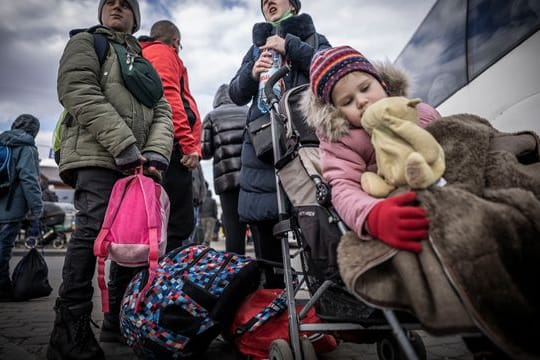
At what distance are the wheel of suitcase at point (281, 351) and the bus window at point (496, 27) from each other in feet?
8.26

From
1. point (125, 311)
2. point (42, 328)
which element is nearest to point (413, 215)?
point (125, 311)

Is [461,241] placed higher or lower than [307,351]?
higher

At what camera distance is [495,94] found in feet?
8.38

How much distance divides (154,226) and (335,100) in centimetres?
117

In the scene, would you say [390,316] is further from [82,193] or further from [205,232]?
[205,232]

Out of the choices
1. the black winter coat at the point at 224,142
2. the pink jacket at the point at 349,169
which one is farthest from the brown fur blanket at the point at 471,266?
the black winter coat at the point at 224,142

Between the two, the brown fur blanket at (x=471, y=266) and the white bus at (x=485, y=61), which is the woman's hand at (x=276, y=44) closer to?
the white bus at (x=485, y=61)

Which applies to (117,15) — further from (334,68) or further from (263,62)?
(334,68)

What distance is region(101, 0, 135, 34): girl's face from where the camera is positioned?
7.71 feet

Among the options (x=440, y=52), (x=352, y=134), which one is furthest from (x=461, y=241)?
(x=440, y=52)

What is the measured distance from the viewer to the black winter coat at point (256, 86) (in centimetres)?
218

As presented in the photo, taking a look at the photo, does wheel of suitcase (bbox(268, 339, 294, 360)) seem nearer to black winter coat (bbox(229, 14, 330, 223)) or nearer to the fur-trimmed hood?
black winter coat (bbox(229, 14, 330, 223))

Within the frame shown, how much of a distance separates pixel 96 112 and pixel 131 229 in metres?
0.71

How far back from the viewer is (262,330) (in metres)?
1.95
